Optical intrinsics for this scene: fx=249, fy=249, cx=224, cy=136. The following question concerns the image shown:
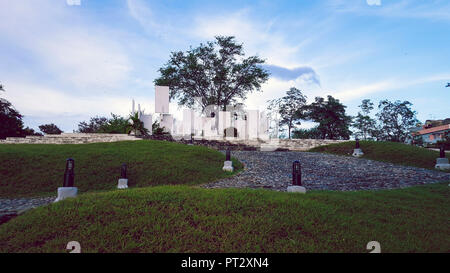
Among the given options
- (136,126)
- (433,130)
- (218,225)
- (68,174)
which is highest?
(433,130)

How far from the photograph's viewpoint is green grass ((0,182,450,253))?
4637 millimetres

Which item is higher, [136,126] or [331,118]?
[331,118]

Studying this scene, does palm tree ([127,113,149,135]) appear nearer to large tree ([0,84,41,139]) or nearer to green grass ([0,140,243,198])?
green grass ([0,140,243,198])

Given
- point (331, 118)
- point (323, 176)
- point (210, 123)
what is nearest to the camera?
point (323, 176)

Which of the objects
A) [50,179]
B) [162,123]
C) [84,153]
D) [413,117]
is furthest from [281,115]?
[50,179]

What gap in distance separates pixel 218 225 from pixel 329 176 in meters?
10.7

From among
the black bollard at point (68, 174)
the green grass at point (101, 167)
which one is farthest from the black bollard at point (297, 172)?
the black bollard at point (68, 174)

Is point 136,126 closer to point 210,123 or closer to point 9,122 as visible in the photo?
point 210,123

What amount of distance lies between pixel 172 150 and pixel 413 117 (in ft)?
136

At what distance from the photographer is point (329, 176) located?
46.1 ft

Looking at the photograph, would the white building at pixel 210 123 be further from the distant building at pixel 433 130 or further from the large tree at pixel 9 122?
the distant building at pixel 433 130

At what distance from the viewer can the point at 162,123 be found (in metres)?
31.4

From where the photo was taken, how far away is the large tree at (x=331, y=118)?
3628 cm

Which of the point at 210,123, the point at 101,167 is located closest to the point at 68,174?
the point at 101,167
